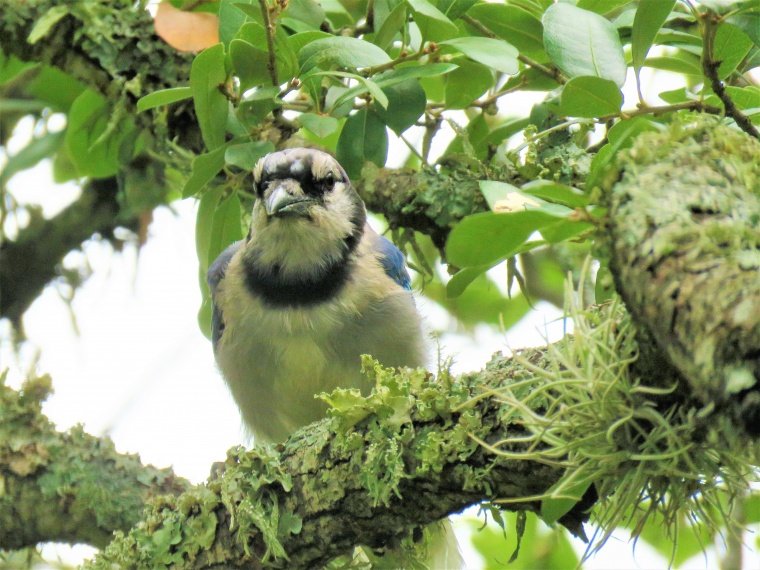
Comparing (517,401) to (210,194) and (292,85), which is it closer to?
(292,85)

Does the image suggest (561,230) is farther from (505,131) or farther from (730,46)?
(505,131)

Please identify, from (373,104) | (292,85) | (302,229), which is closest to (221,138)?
(292,85)

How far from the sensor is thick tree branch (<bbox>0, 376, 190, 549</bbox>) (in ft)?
9.52

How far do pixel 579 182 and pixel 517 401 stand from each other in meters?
0.96

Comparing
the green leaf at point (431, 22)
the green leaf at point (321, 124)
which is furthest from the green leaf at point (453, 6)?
the green leaf at point (321, 124)

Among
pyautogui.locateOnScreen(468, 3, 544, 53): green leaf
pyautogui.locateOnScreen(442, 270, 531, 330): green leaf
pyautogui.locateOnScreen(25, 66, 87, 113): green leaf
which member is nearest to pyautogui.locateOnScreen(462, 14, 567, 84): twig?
pyautogui.locateOnScreen(468, 3, 544, 53): green leaf

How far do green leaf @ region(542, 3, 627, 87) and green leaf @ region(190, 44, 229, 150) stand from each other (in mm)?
790

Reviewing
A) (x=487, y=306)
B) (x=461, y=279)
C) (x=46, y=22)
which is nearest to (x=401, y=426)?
(x=461, y=279)

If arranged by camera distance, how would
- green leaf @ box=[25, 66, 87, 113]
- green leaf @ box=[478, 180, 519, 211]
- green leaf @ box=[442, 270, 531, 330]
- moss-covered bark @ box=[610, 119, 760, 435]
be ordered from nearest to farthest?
1. moss-covered bark @ box=[610, 119, 760, 435]
2. green leaf @ box=[478, 180, 519, 211]
3. green leaf @ box=[25, 66, 87, 113]
4. green leaf @ box=[442, 270, 531, 330]

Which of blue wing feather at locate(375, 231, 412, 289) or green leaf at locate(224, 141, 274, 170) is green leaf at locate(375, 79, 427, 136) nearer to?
green leaf at locate(224, 141, 274, 170)

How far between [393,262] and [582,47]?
1.46 meters

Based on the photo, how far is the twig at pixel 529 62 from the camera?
2.29m

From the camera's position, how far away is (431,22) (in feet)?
6.93

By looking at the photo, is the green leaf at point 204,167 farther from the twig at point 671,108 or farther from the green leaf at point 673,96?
the green leaf at point 673,96
